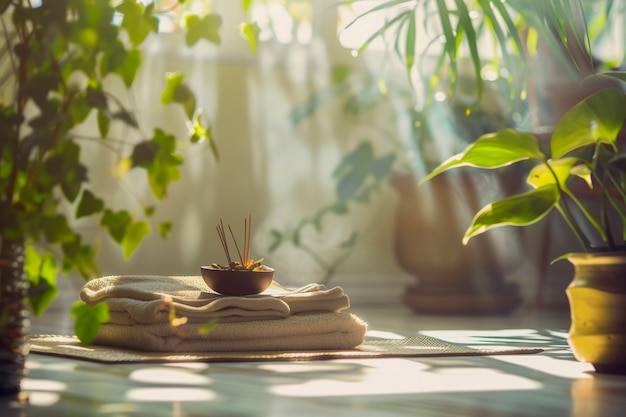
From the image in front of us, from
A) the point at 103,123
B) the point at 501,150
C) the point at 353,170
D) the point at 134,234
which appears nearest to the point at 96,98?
the point at 103,123

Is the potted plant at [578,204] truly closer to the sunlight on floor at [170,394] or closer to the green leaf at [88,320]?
the sunlight on floor at [170,394]

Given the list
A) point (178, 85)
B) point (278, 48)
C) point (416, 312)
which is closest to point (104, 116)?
point (178, 85)

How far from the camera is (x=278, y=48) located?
349 cm

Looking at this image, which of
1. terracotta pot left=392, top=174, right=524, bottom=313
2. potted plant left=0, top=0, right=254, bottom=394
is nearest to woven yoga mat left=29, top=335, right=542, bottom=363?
potted plant left=0, top=0, right=254, bottom=394

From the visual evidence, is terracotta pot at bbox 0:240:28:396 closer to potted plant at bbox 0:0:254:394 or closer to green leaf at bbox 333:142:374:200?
potted plant at bbox 0:0:254:394

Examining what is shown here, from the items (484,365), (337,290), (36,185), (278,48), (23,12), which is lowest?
(484,365)

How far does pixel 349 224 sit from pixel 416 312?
0.54 meters

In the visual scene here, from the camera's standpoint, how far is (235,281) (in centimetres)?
185

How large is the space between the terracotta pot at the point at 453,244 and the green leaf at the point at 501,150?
1677mm

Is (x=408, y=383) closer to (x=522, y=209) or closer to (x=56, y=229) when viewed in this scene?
(x=522, y=209)

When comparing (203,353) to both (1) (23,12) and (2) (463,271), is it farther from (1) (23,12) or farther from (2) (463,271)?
(2) (463,271)

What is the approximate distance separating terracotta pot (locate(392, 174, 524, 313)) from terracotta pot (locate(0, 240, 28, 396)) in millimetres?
2111

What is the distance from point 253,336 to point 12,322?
65cm

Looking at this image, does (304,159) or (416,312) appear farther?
(304,159)
